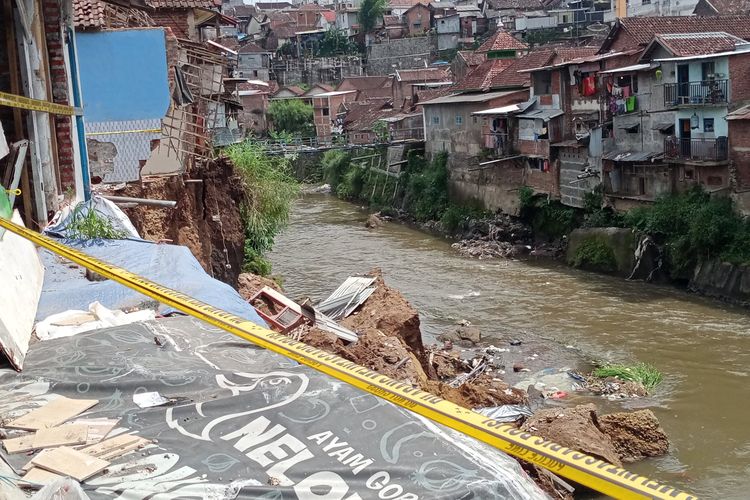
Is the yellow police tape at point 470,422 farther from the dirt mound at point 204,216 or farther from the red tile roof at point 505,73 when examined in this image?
the red tile roof at point 505,73

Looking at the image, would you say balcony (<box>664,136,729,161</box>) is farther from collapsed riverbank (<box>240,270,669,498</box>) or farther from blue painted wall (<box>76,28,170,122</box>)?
blue painted wall (<box>76,28,170,122</box>)

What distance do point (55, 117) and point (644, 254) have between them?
61.5 feet

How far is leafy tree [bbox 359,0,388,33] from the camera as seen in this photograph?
6938cm

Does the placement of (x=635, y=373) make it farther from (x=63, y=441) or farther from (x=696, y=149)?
(x=63, y=441)

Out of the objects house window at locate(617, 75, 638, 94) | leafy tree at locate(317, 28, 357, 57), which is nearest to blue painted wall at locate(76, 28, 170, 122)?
house window at locate(617, 75, 638, 94)

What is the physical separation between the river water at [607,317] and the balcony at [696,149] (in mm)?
3782

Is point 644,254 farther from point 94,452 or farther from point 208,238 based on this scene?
point 94,452

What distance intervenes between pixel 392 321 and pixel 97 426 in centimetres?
855

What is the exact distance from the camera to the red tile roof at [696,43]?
25.1 m

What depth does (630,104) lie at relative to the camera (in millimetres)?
27797

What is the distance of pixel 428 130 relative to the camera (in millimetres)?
41375

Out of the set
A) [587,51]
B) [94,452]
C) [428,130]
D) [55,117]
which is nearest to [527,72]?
[587,51]

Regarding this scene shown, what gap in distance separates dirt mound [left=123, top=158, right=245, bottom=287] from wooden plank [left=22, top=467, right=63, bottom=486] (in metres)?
7.79

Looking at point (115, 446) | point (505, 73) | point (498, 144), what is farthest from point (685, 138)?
point (115, 446)
